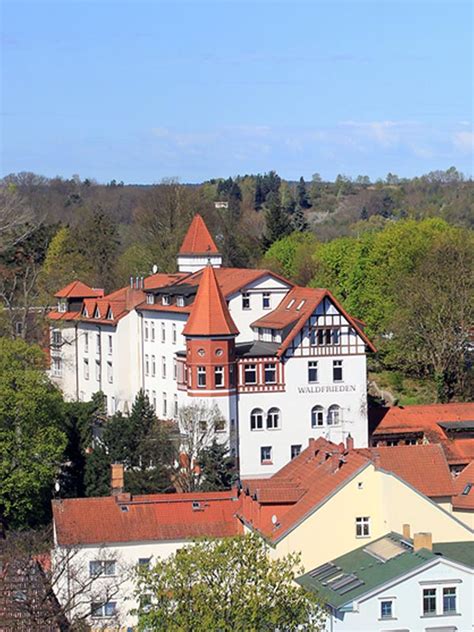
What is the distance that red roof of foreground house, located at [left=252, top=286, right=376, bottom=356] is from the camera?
58.2 m

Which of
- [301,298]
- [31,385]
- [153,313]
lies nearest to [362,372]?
[301,298]

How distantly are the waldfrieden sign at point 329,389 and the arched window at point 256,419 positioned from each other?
174cm

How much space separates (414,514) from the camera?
44562 mm

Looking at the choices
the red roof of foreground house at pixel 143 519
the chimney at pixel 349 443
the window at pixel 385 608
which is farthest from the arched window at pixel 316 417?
the window at pixel 385 608

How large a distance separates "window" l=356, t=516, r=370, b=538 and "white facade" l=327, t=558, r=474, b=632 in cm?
448

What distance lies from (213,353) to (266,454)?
4.25m

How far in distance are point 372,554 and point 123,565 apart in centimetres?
730

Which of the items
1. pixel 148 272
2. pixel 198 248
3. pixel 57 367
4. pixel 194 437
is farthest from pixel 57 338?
pixel 194 437

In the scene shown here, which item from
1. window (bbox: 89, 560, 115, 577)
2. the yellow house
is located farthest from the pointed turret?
window (bbox: 89, 560, 115, 577)

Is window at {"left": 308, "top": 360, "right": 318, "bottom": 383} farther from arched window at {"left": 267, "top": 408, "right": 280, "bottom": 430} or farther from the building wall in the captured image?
the building wall

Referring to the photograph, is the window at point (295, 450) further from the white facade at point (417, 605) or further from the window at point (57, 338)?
the white facade at point (417, 605)

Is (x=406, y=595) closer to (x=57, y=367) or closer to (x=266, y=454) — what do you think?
(x=266, y=454)

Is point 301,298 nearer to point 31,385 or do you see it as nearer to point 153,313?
point 153,313

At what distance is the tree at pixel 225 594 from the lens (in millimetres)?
33062
